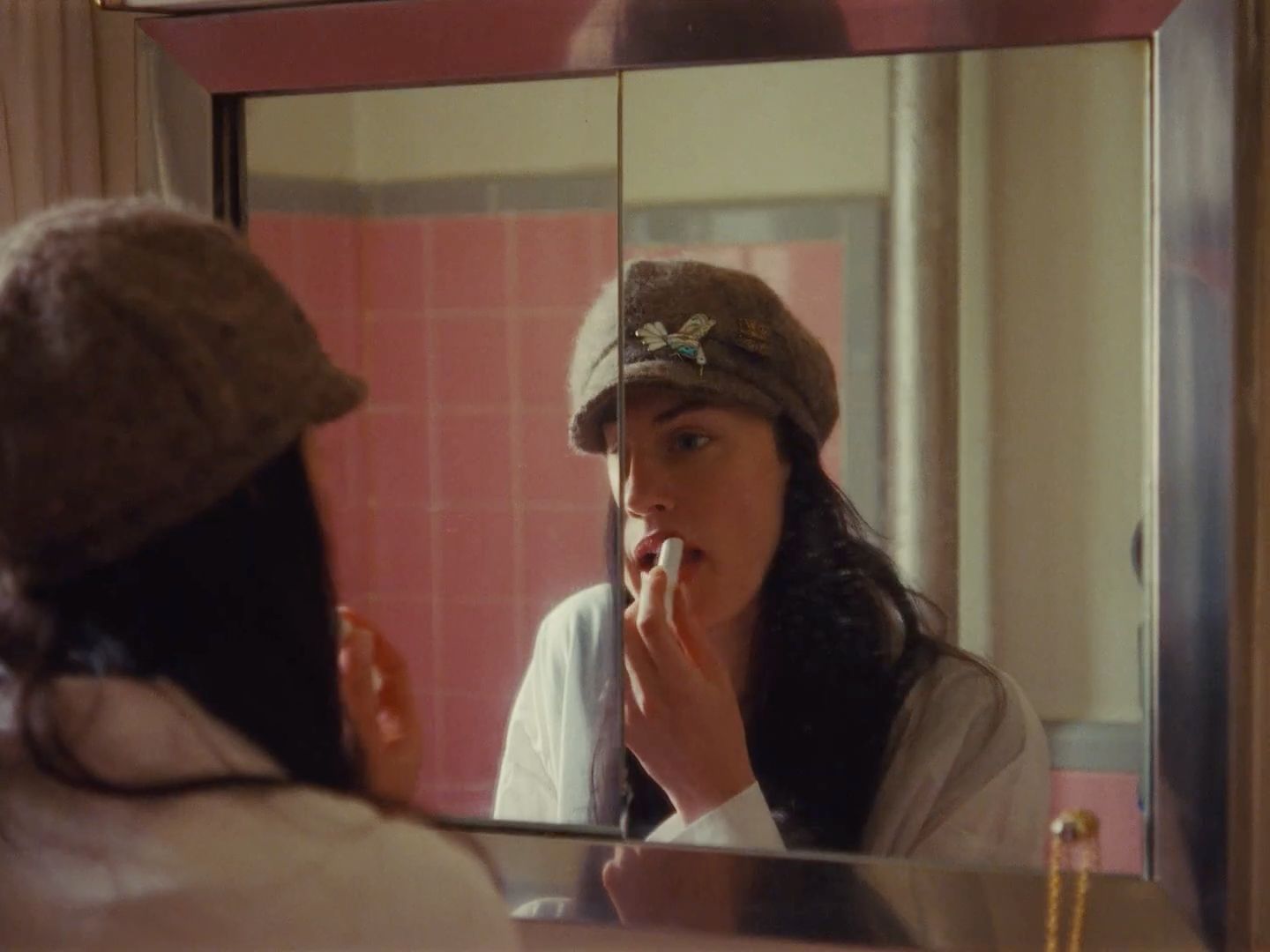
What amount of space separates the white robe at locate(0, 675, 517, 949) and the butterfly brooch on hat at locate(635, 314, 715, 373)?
31 centimetres

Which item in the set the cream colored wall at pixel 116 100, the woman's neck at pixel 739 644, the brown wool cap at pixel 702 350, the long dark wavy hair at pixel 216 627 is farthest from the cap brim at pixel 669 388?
the cream colored wall at pixel 116 100

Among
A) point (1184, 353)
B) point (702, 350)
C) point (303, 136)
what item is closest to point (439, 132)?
point (303, 136)

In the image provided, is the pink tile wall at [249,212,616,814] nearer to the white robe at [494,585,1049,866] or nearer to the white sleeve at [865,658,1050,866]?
the white robe at [494,585,1049,866]

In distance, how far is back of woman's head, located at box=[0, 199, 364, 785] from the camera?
0.46m

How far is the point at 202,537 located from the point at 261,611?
0.04m

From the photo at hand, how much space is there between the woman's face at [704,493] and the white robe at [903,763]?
5 cm

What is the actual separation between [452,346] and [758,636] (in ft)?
0.79

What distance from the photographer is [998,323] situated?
2.15ft

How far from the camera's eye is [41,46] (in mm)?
787

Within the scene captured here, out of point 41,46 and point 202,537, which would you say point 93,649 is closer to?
point 202,537

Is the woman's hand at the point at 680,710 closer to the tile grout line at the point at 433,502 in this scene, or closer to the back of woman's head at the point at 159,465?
the tile grout line at the point at 433,502

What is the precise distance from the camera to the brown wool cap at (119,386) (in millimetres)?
457

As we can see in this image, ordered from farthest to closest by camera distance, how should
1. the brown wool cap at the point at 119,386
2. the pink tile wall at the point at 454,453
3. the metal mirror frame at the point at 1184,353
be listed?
1. the pink tile wall at the point at 454,453
2. the metal mirror frame at the point at 1184,353
3. the brown wool cap at the point at 119,386

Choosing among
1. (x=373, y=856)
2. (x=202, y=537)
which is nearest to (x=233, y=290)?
(x=202, y=537)
